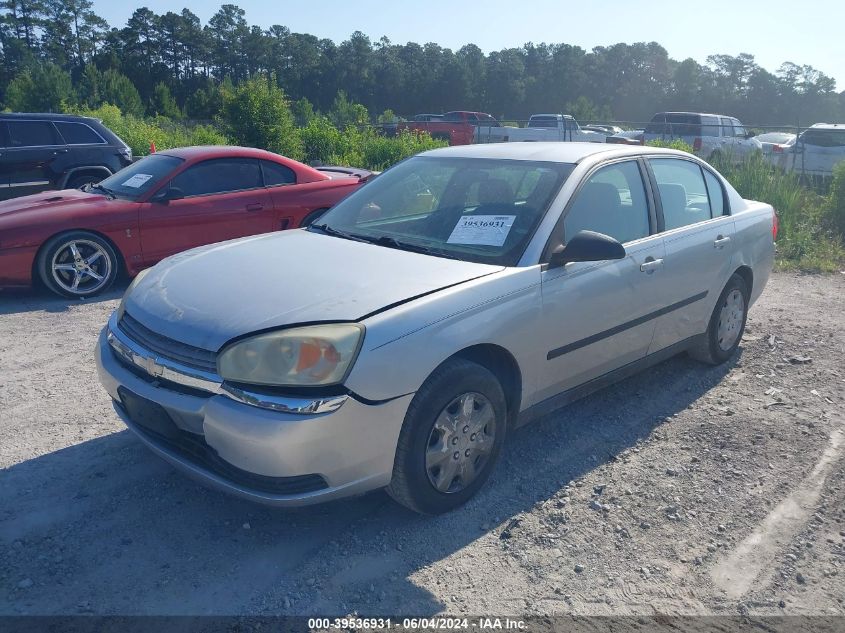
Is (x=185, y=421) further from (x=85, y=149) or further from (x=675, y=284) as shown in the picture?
(x=85, y=149)

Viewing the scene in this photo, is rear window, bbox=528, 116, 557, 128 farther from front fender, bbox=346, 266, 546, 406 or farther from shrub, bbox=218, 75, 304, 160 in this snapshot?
front fender, bbox=346, 266, 546, 406

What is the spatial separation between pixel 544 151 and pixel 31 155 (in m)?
9.02

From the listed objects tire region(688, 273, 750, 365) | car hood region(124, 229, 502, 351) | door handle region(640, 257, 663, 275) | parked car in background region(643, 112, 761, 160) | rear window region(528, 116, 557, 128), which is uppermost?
rear window region(528, 116, 557, 128)

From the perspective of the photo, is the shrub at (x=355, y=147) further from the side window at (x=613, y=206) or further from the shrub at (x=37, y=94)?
the shrub at (x=37, y=94)

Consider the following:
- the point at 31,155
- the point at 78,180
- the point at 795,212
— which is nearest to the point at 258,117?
the point at 78,180

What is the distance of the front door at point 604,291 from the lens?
3793mm

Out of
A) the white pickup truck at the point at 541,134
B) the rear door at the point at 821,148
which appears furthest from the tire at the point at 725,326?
the white pickup truck at the point at 541,134

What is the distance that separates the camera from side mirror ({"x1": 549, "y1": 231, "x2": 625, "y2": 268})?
3666 mm

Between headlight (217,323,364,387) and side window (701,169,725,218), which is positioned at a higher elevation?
side window (701,169,725,218)

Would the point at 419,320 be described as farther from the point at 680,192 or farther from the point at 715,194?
the point at 715,194

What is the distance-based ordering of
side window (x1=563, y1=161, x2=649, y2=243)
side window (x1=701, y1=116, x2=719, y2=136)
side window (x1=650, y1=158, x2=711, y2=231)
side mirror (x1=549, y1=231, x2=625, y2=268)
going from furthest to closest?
side window (x1=701, y1=116, x2=719, y2=136) → side window (x1=650, y1=158, x2=711, y2=231) → side window (x1=563, y1=161, x2=649, y2=243) → side mirror (x1=549, y1=231, x2=625, y2=268)

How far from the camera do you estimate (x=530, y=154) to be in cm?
443

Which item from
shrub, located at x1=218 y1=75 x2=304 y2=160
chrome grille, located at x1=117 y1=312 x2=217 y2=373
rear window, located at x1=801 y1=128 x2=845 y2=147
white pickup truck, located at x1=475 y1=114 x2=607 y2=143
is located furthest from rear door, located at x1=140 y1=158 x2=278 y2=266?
white pickup truck, located at x1=475 y1=114 x2=607 y2=143

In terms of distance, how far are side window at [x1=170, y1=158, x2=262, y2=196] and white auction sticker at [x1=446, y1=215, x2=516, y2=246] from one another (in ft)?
14.7
